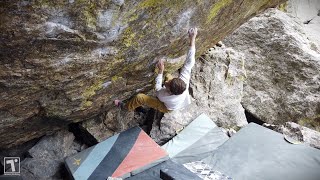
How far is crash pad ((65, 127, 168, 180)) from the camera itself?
5312 mm

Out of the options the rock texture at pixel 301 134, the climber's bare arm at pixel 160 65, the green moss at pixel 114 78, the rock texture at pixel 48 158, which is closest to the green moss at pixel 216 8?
the climber's bare arm at pixel 160 65

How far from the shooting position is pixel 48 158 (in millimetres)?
5715

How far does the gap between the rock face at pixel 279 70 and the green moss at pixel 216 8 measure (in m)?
4.08

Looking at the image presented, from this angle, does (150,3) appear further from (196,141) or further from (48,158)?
(48,158)

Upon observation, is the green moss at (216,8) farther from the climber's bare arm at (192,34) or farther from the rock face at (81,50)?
the climber's bare arm at (192,34)

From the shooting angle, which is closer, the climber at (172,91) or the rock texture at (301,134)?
the climber at (172,91)

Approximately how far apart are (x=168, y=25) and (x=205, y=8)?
717mm

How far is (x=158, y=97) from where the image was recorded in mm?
5254

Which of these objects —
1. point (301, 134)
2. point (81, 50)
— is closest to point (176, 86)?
point (81, 50)

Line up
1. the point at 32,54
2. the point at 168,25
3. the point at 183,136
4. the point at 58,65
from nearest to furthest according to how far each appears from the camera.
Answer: the point at 32,54 < the point at 58,65 < the point at 168,25 < the point at 183,136

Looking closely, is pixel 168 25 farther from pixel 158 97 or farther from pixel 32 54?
pixel 32 54

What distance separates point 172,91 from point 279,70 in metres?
4.82

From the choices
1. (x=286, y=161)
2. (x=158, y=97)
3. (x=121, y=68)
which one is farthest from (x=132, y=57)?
(x=286, y=161)

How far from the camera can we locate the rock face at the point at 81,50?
3.11 meters
